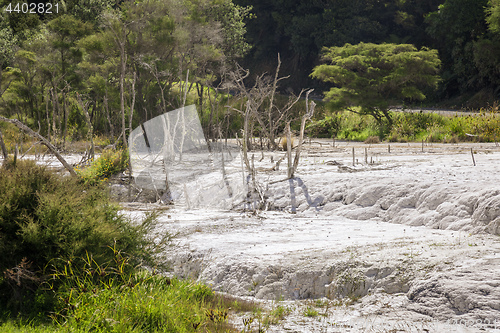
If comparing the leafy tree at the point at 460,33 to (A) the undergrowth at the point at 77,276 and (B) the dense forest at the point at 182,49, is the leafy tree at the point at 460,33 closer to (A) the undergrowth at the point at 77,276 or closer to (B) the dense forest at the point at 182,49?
(B) the dense forest at the point at 182,49

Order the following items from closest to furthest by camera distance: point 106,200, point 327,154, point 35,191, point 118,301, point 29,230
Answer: point 118,301
point 29,230
point 35,191
point 106,200
point 327,154

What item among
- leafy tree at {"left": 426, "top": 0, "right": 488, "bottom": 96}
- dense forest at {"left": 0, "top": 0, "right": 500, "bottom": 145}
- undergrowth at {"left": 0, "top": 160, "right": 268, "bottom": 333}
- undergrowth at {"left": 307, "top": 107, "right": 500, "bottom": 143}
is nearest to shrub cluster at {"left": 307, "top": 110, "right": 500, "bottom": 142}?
undergrowth at {"left": 307, "top": 107, "right": 500, "bottom": 143}

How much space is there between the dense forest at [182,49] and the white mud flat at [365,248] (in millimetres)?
3998

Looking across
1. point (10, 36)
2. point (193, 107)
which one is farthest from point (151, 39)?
point (10, 36)

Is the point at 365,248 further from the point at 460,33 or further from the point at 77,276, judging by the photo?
the point at 460,33

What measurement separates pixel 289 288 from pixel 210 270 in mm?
977

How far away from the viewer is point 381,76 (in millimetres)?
18734

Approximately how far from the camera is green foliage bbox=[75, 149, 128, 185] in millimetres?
10680

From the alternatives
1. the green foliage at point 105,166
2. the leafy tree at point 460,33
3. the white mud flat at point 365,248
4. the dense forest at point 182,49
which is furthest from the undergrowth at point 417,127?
the leafy tree at point 460,33

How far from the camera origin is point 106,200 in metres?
5.01

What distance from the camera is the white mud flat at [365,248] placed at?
3.99m

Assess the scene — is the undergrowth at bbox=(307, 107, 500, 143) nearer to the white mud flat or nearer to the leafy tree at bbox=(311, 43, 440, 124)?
the leafy tree at bbox=(311, 43, 440, 124)

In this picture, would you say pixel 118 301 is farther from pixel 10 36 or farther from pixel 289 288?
pixel 10 36

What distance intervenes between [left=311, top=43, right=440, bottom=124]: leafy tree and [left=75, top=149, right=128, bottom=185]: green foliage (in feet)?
32.5
